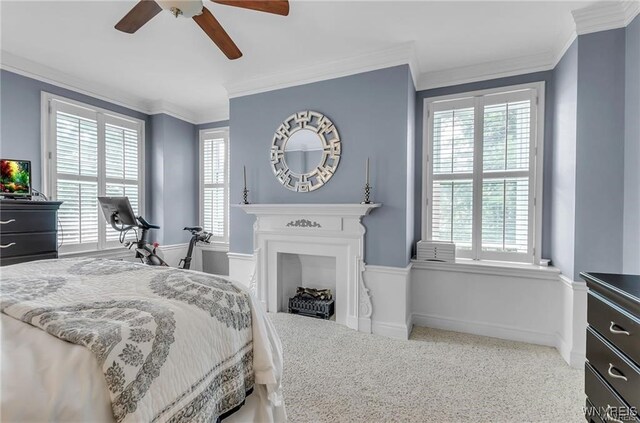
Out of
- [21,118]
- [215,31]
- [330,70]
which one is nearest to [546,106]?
[330,70]

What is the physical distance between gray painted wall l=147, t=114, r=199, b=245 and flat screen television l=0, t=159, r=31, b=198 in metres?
1.57

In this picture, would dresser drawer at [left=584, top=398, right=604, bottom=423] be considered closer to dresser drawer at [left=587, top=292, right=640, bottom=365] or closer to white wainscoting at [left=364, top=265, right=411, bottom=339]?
dresser drawer at [left=587, top=292, right=640, bottom=365]

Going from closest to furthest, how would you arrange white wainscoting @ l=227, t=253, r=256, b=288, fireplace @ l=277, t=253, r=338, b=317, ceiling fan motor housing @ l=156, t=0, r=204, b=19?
ceiling fan motor housing @ l=156, t=0, r=204, b=19, fireplace @ l=277, t=253, r=338, b=317, white wainscoting @ l=227, t=253, r=256, b=288

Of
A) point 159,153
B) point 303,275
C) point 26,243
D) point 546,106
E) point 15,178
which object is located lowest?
point 303,275

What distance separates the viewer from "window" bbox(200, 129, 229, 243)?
184 inches

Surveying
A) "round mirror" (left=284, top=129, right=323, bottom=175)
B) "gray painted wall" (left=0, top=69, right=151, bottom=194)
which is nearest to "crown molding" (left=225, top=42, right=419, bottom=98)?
"round mirror" (left=284, top=129, right=323, bottom=175)

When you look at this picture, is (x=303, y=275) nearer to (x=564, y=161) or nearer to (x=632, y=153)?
(x=564, y=161)

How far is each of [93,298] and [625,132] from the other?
3.45 metres

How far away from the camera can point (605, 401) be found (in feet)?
4.12

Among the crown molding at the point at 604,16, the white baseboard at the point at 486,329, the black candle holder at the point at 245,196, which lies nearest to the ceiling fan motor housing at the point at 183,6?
the black candle holder at the point at 245,196

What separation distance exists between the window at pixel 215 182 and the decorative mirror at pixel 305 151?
1.51m

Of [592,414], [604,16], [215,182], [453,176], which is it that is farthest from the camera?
[215,182]

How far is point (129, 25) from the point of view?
78.1 inches

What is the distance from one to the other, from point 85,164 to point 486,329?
485 cm
